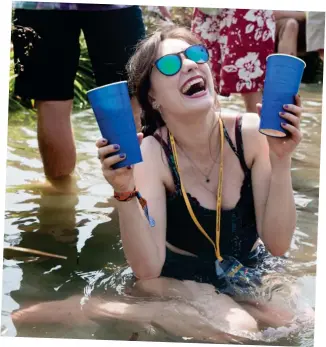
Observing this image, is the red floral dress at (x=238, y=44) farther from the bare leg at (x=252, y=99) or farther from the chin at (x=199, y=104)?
the chin at (x=199, y=104)

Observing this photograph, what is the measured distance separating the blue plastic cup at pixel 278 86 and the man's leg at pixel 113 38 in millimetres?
1342

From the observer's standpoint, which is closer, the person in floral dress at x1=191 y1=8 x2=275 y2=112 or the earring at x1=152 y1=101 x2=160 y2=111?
the earring at x1=152 y1=101 x2=160 y2=111

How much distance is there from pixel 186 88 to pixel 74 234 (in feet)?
3.83

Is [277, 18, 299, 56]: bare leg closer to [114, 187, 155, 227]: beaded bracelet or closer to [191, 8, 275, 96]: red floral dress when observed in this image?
[191, 8, 275, 96]: red floral dress

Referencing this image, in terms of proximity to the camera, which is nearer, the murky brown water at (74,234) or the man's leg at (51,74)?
the murky brown water at (74,234)

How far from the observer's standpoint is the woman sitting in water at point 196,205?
280cm

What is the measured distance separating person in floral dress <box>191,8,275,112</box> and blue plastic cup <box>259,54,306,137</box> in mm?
1797

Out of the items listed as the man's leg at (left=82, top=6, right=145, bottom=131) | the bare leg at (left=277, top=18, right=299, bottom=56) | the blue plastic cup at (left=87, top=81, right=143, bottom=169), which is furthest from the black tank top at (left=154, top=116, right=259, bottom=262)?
the bare leg at (left=277, top=18, right=299, bottom=56)

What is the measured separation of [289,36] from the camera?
640 centimetres

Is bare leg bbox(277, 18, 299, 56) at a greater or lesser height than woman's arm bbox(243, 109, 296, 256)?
greater

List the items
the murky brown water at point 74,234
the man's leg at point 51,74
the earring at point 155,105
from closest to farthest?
the murky brown water at point 74,234 → the earring at point 155,105 → the man's leg at point 51,74

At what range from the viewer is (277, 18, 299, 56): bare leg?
6.32 metres

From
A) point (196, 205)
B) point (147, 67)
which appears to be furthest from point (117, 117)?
point (196, 205)

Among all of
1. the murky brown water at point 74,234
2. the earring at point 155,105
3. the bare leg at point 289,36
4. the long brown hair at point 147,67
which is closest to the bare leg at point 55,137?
the murky brown water at point 74,234
